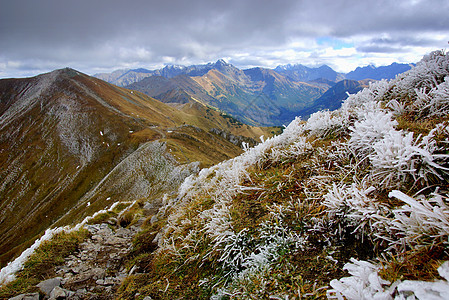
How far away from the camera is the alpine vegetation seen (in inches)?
69.7

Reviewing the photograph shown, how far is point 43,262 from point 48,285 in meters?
1.24

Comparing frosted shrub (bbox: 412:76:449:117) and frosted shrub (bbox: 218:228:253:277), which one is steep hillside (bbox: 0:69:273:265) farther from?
frosted shrub (bbox: 412:76:449:117)

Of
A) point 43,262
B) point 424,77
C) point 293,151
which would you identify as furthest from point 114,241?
point 424,77

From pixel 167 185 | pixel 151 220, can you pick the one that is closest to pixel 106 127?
pixel 167 185

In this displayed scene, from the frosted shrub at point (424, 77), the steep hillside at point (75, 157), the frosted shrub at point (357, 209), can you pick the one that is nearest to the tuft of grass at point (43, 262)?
the frosted shrub at point (357, 209)

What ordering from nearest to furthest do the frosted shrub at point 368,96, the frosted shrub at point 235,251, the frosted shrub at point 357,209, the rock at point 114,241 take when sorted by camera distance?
the frosted shrub at point 357,209, the frosted shrub at point 235,251, the frosted shrub at point 368,96, the rock at point 114,241

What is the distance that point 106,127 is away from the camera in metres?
116

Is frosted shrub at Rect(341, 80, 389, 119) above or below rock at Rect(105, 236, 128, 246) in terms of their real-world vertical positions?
above

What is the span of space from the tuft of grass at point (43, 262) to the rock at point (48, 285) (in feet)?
0.40

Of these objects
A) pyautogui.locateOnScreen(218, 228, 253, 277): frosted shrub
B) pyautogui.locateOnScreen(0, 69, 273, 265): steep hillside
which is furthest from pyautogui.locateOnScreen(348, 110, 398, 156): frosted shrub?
pyautogui.locateOnScreen(0, 69, 273, 265): steep hillside

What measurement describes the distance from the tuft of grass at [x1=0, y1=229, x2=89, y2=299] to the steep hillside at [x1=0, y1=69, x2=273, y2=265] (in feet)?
156

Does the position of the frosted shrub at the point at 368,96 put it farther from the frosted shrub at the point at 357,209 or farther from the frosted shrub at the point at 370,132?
the frosted shrub at the point at 357,209

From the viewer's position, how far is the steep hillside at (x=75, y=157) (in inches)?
2586

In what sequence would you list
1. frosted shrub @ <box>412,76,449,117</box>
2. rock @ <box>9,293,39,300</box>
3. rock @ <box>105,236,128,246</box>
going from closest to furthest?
1. frosted shrub @ <box>412,76,449,117</box>
2. rock @ <box>9,293,39,300</box>
3. rock @ <box>105,236,128,246</box>
